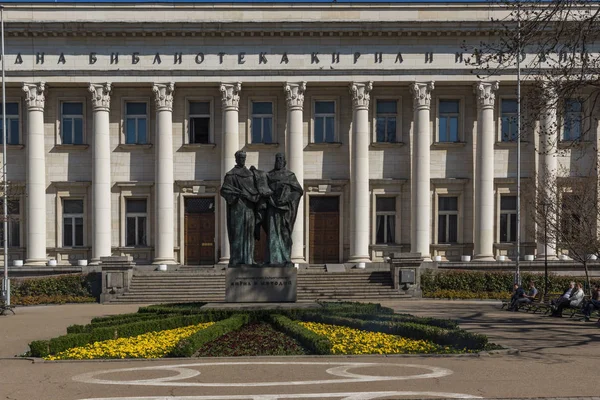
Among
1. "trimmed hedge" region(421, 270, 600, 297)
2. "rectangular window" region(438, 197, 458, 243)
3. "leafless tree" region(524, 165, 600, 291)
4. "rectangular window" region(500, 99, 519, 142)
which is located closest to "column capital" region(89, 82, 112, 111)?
"rectangular window" region(438, 197, 458, 243)

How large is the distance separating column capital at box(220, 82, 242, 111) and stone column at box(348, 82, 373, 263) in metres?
6.51

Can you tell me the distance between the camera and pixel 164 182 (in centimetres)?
4609

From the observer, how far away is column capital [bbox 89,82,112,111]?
149ft

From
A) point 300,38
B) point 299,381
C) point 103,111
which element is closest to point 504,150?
point 300,38

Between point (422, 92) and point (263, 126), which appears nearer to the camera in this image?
point (422, 92)

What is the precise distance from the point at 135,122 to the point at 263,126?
7555 millimetres

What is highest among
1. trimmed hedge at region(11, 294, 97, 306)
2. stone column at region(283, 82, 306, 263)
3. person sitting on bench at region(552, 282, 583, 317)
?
stone column at region(283, 82, 306, 263)

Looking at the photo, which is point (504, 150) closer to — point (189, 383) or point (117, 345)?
point (117, 345)

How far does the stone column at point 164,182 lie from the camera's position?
150 ft

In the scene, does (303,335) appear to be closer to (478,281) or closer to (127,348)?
(127,348)

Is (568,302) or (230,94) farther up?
(230,94)

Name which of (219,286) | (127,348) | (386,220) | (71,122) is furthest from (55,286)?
(127,348)

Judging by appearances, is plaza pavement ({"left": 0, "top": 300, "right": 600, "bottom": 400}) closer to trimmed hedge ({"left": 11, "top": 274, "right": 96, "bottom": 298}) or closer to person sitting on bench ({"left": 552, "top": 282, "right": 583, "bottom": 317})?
person sitting on bench ({"left": 552, "top": 282, "right": 583, "bottom": 317})

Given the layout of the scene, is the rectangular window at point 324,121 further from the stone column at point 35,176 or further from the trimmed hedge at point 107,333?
the trimmed hedge at point 107,333
